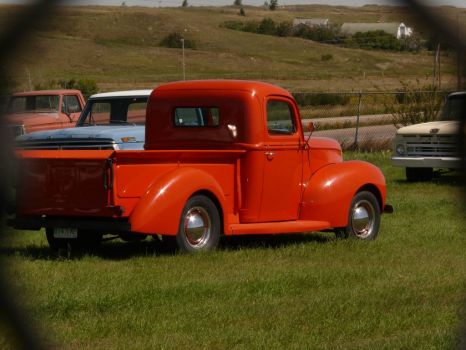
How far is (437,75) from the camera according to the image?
1.05 m

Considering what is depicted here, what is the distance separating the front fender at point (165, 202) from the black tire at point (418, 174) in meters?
8.95

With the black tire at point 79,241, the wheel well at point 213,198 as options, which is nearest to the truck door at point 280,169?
the wheel well at point 213,198

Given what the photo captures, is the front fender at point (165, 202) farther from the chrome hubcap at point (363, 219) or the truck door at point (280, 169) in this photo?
the chrome hubcap at point (363, 219)

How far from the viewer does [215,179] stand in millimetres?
9766

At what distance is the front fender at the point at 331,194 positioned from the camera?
10.5 meters

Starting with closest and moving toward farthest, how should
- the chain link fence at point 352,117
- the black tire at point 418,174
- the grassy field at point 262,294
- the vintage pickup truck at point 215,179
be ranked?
1. the grassy field at point 262,294
2. the vintage pickup truck at point 215,179
3. the black tire at point 418,174
4. the chain link fence at point 352,117

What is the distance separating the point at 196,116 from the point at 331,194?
64.8 inches

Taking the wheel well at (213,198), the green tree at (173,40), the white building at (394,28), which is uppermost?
the white building at (394,28)

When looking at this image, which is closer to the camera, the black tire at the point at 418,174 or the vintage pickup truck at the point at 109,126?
the vintage pickup truck at the point at 109,126

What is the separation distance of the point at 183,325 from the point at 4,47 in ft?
16.7

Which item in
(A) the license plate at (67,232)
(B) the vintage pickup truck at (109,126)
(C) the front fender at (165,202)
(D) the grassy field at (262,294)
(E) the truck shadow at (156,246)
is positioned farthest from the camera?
(B) the vintage pickup truck at (109,126)

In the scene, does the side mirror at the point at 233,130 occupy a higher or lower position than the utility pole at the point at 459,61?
lower

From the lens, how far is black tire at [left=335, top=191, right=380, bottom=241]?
10787mm

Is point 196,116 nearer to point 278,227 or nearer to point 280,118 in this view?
point 280,118
